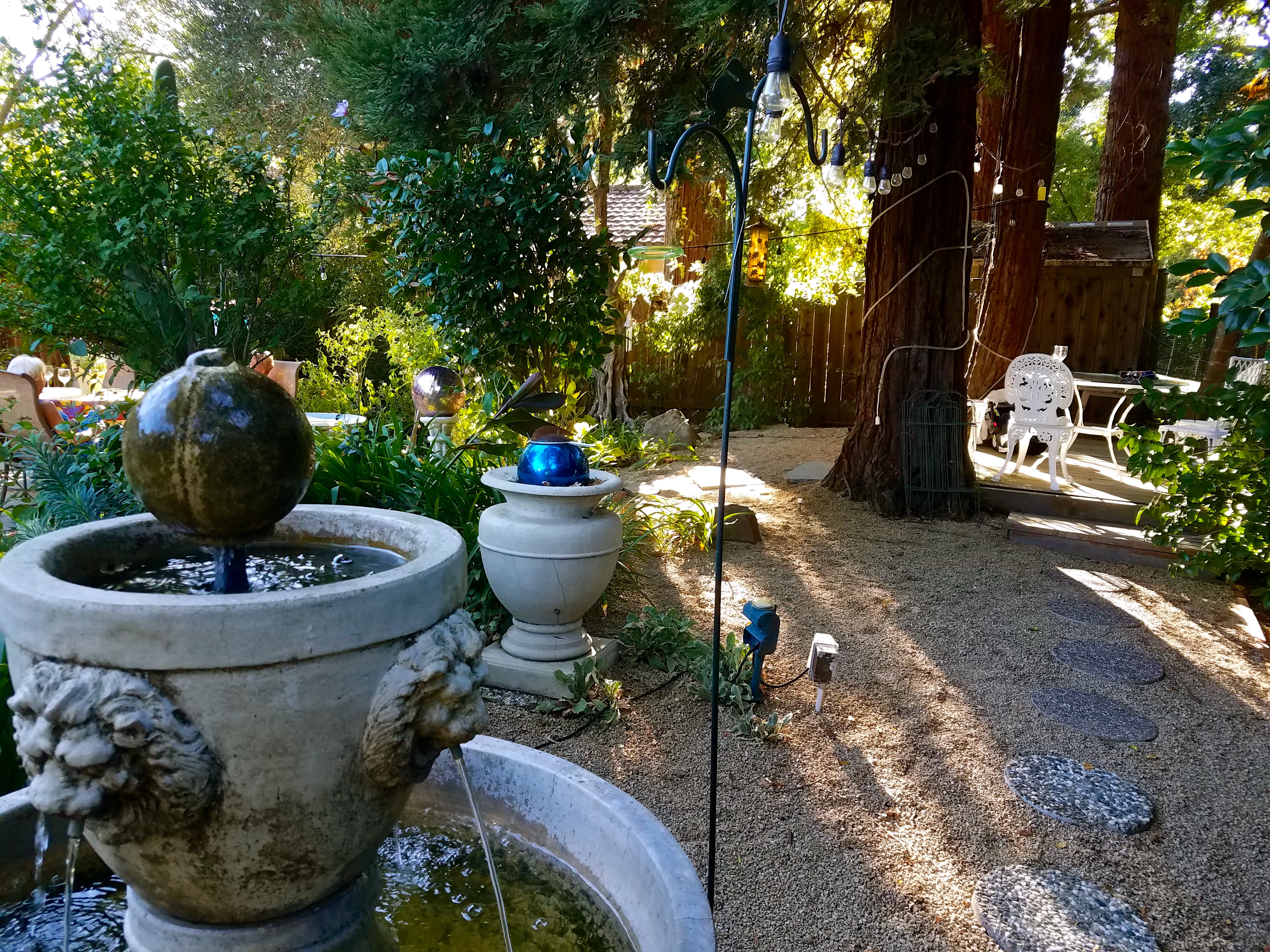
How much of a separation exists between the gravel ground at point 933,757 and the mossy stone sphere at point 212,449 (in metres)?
1.53

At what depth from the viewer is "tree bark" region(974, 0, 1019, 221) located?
7.55 metres

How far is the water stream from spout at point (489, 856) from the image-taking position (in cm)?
136

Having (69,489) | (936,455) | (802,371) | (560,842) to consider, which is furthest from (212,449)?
(802,371)

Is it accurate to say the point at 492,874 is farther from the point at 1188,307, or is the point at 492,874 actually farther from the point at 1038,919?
the point at 1188,307

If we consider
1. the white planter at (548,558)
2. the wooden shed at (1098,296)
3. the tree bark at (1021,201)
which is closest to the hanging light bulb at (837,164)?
the white planter at (548,558)

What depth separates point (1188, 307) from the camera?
6.69 ft

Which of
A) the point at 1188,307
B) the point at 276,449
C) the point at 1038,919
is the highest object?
the point at 1188,307

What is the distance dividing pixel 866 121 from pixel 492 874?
538cm

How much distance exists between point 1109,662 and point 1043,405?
Result: 305cm

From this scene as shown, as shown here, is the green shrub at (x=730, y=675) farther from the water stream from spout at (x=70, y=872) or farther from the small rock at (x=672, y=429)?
the small rock at (x=672, y=429)

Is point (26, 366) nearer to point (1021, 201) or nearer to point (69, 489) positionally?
point (69, 489)

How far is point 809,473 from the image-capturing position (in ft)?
23.4

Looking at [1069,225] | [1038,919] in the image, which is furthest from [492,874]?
[1069,225]

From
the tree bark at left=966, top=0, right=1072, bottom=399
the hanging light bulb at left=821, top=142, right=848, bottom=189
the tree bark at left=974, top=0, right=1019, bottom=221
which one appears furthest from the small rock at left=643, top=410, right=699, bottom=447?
the hanging light bulb at left=821, top=142, right=848, bottom=189
